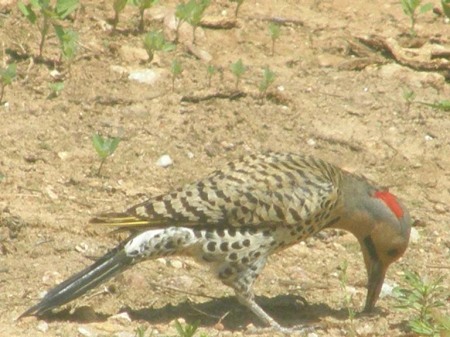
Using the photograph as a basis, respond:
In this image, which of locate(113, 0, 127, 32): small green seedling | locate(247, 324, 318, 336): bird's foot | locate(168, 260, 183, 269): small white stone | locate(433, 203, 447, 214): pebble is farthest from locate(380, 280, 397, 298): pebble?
locate(113, 0, 127, 32): small green seedling

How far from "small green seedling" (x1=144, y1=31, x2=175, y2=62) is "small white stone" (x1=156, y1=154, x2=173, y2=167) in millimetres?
1136

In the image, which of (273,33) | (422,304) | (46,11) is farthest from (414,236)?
(46,11)

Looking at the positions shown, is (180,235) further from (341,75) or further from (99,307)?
(341,75)

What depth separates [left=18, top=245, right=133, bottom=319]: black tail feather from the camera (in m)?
6.73

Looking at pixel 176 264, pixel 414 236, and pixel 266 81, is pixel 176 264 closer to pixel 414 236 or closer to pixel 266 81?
pixel 414 236

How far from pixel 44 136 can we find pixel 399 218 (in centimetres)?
251

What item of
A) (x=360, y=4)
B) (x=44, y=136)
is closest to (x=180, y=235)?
(x=44, y=136)

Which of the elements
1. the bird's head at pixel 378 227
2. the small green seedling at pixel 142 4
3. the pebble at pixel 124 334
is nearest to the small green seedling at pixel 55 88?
the small green seedling at pixel 142 4

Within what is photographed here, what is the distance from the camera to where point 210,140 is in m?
8.95

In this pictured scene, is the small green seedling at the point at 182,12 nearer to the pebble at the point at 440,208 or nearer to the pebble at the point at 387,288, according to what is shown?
the pebble at the point at 440,208

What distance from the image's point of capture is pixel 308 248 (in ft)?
26.6

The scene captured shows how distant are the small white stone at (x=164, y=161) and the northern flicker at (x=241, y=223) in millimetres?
1183

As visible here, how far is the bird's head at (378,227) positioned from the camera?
7531 mm

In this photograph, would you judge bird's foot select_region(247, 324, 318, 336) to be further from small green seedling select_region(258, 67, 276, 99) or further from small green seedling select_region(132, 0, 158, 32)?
small green seedling select_region(132, 0, 158, 32)
